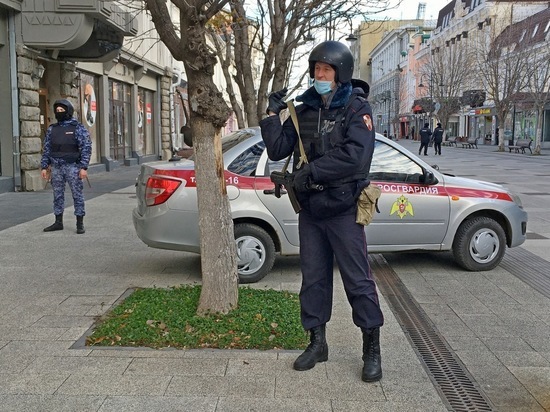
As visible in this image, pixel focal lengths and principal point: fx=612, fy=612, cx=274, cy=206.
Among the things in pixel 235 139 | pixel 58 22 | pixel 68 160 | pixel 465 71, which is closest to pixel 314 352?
pixel 235 139

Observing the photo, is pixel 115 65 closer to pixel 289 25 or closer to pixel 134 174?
pixel 134 174

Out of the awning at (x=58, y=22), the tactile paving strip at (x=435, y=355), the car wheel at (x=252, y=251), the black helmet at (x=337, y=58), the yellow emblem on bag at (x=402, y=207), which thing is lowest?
the tactile paving strip at (x=435, y=355)

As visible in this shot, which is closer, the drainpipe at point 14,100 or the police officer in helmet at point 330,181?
the police officer in helmet at point 330,181

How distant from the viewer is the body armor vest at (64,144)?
9.07m

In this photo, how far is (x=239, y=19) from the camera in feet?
38.3

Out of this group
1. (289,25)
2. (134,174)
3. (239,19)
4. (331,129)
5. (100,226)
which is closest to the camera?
(331,129)

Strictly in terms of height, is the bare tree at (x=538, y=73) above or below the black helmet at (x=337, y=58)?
above

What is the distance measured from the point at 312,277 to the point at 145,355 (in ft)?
4.20

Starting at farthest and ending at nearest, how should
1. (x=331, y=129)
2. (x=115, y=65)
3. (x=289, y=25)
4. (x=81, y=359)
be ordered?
(x=115, y=65), (x=289, y=25), (x=81, y=359), (x=331, y=129)

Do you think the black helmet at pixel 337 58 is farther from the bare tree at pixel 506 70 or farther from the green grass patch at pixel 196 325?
the bare tree at pixel 506 70

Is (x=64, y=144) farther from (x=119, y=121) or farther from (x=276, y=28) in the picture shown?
(x=119, y=121)

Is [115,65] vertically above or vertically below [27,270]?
above

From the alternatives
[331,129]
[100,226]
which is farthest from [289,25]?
[331,129]

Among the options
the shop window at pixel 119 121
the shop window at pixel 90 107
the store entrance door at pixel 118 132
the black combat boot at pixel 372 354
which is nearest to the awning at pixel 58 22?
the shop window at pixel 90 107
